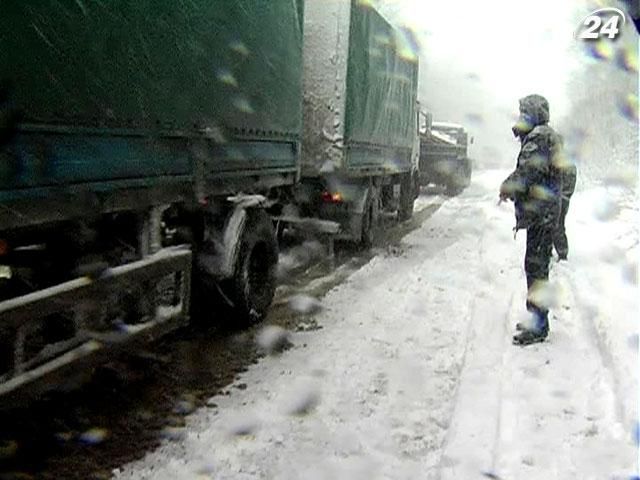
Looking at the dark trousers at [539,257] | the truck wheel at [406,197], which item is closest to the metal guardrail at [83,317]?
the dark trousers at [539,257]

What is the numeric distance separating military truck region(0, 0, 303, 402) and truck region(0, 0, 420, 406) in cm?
1

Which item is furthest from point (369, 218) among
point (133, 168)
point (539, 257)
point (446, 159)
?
point (446, 159)

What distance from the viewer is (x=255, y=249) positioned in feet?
22.7

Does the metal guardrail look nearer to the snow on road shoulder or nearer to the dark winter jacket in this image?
the snow on road shoulder

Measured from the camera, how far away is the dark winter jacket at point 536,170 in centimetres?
623

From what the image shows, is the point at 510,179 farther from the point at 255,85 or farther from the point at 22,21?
the point at 22,21

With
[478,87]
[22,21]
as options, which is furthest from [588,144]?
[22,21]

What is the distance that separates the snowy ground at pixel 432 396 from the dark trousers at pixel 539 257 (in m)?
0.26

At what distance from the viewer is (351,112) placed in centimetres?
959

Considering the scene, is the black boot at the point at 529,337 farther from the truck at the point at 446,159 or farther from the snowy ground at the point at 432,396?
the truck at the point at 446,159

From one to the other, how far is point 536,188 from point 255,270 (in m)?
2.56

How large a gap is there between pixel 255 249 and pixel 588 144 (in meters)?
29.6

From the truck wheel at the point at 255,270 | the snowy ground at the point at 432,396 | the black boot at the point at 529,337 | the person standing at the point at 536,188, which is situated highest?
the person standing at the point at 536,188

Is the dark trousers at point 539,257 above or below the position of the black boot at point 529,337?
above
